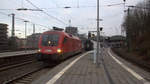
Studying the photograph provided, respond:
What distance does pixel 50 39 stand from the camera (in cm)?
1524

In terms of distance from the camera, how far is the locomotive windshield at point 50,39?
49.0 ft

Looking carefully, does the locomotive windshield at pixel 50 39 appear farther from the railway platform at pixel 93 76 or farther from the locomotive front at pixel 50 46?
the railway platform at pixel 93 76

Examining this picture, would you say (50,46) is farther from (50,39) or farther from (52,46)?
(50,39)

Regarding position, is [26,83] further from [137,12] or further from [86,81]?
[137,12]

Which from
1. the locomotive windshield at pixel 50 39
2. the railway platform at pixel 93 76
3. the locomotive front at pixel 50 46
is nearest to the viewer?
the railway platform at pixel 93 76

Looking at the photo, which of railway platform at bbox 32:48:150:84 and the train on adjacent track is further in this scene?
the train on adjacent track

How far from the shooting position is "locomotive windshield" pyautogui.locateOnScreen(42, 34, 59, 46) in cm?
1495

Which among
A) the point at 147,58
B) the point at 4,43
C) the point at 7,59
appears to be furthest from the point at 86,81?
the point at 4,43

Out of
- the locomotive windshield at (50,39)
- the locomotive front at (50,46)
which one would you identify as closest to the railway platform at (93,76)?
the locomotive front at (50,46)

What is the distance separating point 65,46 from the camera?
16.0 m

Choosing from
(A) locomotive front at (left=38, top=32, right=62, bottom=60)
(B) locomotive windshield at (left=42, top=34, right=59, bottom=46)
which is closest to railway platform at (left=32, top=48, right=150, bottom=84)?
(A) locomotive front at (left=38, top=32, right=62, bottom=60)

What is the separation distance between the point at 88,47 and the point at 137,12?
46.5 feet

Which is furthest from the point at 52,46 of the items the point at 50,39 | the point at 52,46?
the point at 50,39

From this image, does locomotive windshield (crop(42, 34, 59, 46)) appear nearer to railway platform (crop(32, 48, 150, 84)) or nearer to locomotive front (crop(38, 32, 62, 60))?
locomotive front (crop(38, 32, 62, 60))
